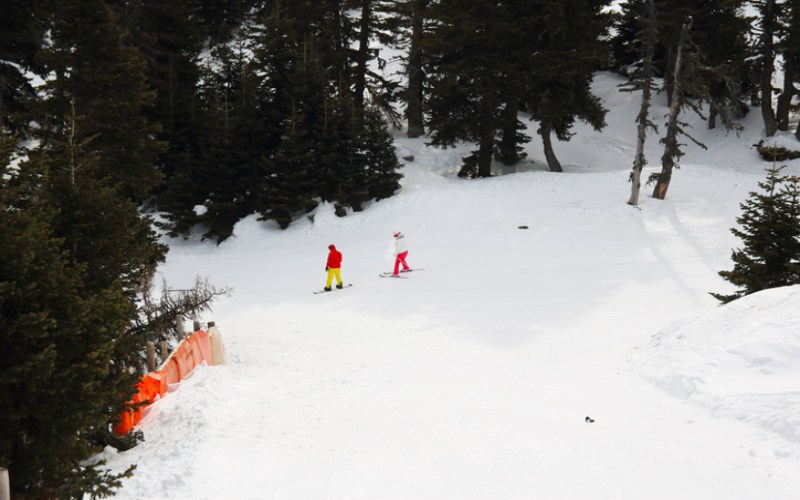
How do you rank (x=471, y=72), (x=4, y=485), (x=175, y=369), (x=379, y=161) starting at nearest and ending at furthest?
(x=4, y=485) → (x=175, y=369) → (x=379, y=161) → (x=471, y=72)

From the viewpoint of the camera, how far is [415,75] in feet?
113

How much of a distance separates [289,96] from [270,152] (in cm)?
297

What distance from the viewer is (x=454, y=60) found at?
3048 cm

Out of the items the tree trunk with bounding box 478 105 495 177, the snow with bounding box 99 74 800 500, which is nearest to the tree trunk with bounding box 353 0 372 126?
the tree trunk with bounding box 478 105 495 177

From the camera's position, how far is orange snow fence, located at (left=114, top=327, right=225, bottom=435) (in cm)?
732

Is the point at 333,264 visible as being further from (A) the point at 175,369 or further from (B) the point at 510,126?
(B) the point at 510,126

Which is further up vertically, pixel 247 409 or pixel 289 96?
pixel 289 96

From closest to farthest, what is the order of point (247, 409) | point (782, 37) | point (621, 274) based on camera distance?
1. point (247, 409)
2. point (621, 274)
3. point (782, 37)

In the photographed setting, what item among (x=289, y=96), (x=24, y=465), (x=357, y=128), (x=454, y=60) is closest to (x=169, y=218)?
(x=289, y=96)

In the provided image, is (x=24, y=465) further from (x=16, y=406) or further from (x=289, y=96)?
(x=289, y=96)

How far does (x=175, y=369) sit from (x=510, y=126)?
2527 cm

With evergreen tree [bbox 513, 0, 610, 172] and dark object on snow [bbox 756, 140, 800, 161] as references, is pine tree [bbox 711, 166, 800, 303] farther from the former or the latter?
dark object on snow [bbox 756, 140, 800, 161]

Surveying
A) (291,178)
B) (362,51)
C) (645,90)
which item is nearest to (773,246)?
(645,90)

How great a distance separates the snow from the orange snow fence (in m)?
0.22
